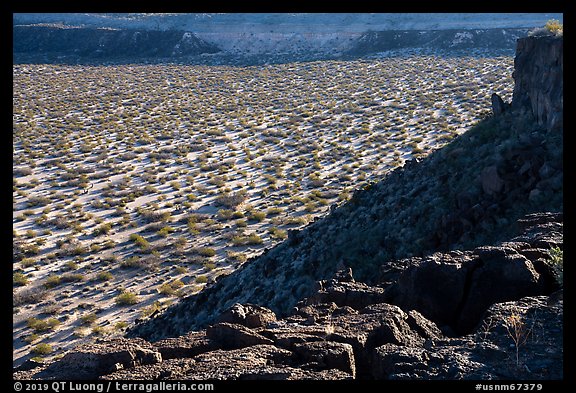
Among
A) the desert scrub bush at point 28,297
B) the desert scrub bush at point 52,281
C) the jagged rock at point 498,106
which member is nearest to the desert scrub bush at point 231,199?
the desert scrub bush at point 52,281

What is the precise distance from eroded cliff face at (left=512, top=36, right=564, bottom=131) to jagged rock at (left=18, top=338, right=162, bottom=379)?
10.1 m

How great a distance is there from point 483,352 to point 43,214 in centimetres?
2159

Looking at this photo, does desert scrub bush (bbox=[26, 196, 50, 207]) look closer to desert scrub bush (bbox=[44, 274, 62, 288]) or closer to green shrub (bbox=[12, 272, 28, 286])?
green shrub (bbox=[12, 272, 28, 286])

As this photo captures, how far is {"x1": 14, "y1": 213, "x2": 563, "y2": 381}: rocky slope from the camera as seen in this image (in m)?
5.82

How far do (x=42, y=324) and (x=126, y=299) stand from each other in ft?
7.35

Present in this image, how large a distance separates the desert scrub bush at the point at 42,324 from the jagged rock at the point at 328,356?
437 inches

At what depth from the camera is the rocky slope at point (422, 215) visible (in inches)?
460

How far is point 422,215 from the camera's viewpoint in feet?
43.7

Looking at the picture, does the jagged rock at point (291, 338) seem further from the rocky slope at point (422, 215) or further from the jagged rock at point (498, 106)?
the jagged rock at point (498, 106)

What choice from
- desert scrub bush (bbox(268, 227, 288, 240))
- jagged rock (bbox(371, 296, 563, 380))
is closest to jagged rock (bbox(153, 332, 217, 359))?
jagged rock (bbox(371, 296, 563, 380))

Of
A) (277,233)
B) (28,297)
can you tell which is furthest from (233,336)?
(277,233)

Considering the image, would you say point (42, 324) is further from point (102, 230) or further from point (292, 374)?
point (292, 374)

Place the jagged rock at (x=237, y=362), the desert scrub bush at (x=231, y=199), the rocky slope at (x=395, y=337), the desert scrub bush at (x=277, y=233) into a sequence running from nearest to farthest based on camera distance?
the jagged rock at (x=237, y=362) < the rocky slope at (x=395, y=337) < the desert scrub bush at (x=277, y=233) < the desert scrub bush at (x=231, y=199)
